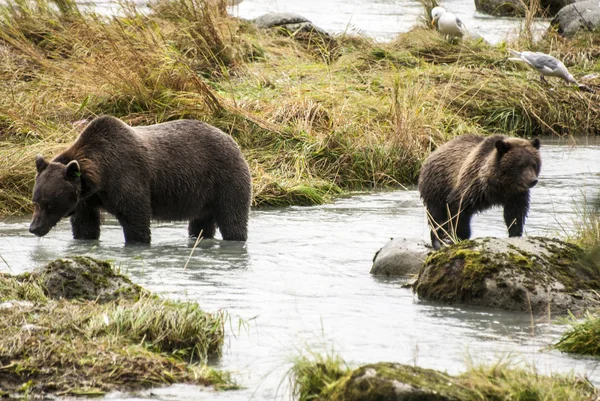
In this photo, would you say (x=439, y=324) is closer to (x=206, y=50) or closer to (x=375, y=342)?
(x=375, y=342)

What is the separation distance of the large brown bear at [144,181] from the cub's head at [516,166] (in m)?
2.44

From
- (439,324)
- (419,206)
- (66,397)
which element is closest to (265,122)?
(419,206)

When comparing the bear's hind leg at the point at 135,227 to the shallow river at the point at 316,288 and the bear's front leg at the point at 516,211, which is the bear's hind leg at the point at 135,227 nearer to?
the shallow river at the point at 316,288

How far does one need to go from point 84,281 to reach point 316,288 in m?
1.86

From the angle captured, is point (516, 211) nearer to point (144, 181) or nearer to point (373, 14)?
point (144, 181)

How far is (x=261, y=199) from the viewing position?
11.7 m

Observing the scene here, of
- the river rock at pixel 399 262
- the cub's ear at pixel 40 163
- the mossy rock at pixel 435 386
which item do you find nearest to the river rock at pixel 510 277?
the river rock at pixel 399 262

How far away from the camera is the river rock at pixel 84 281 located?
6.49 metres

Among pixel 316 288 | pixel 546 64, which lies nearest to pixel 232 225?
pixel 316 288

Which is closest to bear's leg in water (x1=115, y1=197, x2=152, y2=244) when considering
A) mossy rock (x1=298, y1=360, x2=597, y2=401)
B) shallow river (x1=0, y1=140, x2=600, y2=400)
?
shallow river (x1=0, y1=140, x2=600, y2=400)

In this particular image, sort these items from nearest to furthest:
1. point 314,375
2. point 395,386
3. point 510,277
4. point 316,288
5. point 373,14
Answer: point 395,386 → point 314,375 → point 510,277 → point 316,288 → point 373,14

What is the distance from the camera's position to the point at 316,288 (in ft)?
25.0

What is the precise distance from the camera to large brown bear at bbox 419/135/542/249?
9164mm

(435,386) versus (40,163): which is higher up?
(40,163)
